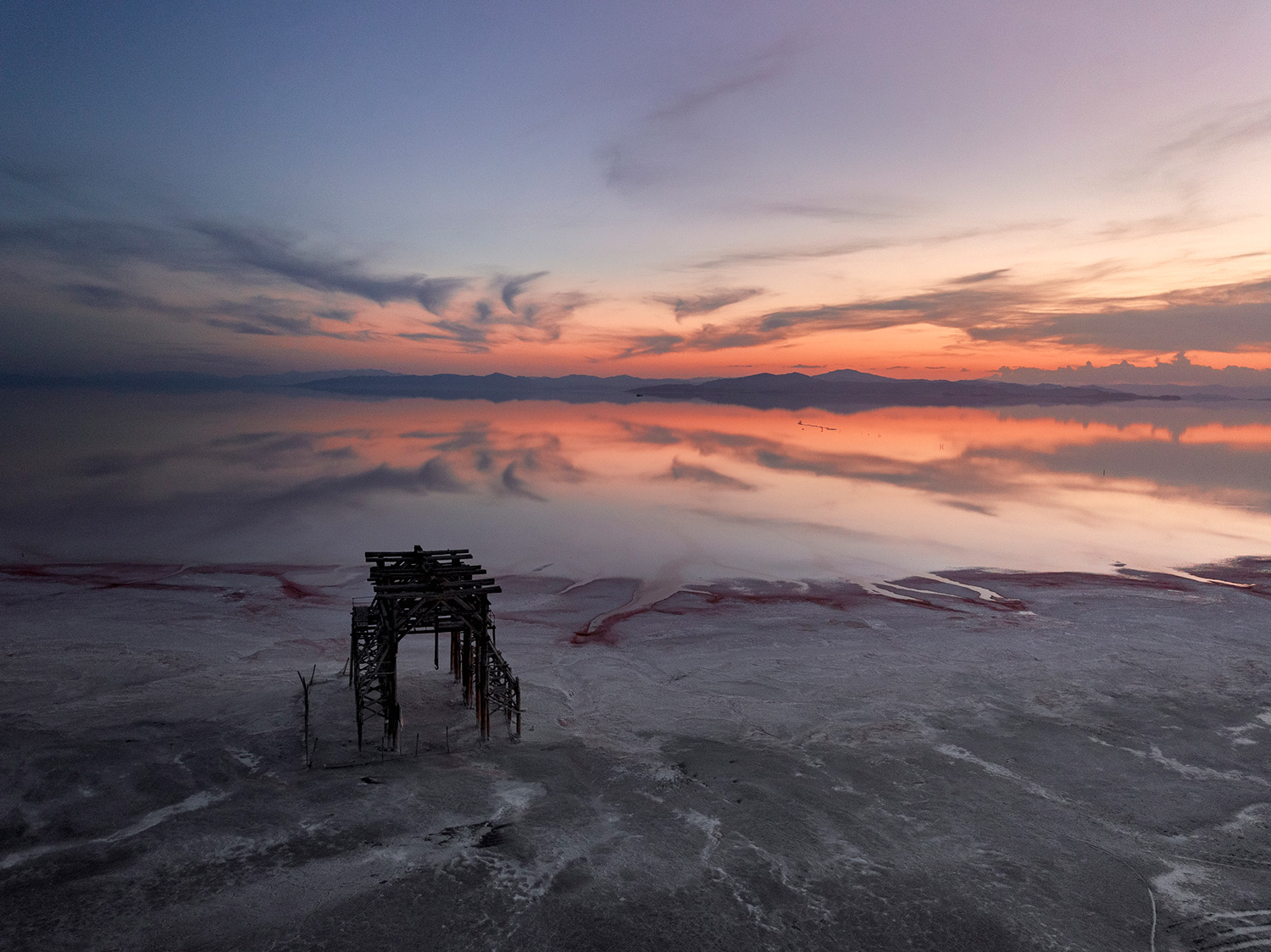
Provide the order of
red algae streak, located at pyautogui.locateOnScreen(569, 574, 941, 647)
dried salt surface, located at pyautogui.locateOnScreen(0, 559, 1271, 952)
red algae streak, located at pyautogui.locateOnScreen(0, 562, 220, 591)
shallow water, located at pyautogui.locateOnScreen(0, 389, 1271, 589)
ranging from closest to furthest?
dried salt surface, located at pyautogui.locateOnScreen(0, 559, 1271, 952)
red algae streak, located at pyautogui.locateOnScreen(569, 574, 941, 647)
red algae streak, located at pyautogui.locateOnScreen(0, 562, 220, 591)
shallow water, located at pyautogui.locateOnScreen(0, 389, 1271, 589)

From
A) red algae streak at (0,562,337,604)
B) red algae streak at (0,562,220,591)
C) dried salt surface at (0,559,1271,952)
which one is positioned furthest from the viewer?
red algae streak at (0,562,220,591)

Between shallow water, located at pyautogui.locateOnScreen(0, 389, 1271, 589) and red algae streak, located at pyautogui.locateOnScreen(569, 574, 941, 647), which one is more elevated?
shallow water, located at pyautogui.locateOnScreen(0, 389, 1271, 589)

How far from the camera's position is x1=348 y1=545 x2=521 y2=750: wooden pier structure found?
61.5 ft

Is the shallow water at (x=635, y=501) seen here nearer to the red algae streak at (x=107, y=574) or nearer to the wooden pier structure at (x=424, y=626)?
the red algae streak at (x=107, y=574)

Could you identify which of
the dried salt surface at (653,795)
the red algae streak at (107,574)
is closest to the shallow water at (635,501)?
the red algae streak at (107,574)

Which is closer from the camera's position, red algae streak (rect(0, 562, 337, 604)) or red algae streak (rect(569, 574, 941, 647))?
red algae streak (rect(569, 574, 941, 647))

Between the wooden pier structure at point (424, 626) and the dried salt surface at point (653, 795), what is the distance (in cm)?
97

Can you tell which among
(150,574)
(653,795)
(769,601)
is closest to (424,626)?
(653,795)

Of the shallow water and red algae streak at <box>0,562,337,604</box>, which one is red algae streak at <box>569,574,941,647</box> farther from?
red algae streak at <box>0,562,337,604</box>

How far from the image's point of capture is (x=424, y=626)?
2042cm

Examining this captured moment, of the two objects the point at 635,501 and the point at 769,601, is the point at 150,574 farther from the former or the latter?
the point at 635,501

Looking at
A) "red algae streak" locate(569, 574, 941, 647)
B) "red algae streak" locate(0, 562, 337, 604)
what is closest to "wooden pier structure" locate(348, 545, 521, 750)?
"red algae streak" locate(569, 574, 941, 647)

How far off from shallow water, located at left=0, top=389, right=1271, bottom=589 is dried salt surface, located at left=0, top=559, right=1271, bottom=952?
14981mm

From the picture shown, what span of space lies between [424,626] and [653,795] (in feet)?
25.6
